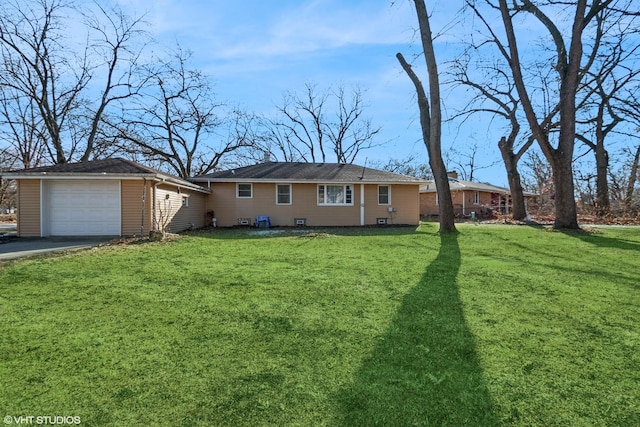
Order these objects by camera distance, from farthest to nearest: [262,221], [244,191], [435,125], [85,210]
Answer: [244,191], [262,221], [435,125], [85,210]

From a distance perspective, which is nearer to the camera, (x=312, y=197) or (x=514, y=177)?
(x=312, y=197)

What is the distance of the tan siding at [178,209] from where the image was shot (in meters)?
13.0

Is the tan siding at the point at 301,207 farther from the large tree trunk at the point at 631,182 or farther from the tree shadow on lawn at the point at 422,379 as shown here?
the large tree trunk at the point at 631,182

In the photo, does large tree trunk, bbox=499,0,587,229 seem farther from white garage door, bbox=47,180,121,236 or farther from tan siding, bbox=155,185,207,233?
white garage door, bbox=47,180,121,236

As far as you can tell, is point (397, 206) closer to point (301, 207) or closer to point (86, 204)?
point (301, 207)

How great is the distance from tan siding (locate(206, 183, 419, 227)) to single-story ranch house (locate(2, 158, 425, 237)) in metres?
0.05

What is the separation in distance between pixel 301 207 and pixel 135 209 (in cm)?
778

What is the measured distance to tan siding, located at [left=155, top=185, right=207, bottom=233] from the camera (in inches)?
512

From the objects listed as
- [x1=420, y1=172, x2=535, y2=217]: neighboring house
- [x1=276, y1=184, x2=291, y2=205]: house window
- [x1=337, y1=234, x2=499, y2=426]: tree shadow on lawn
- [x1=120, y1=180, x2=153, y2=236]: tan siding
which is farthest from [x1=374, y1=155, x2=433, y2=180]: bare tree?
[x1=337, y1=234, x2=499, y2=426]: tree shadow on lawn

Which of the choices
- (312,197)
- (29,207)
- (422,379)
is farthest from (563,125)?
(29,207)

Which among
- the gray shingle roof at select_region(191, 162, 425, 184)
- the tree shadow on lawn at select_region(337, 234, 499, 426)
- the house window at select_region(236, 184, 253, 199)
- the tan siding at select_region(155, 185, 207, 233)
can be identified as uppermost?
the gray shingle roof at select_region(191, 162, 425, 184)

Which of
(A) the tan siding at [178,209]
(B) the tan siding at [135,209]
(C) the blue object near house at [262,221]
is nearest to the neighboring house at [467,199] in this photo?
(C) the blue object near house at [262,221]

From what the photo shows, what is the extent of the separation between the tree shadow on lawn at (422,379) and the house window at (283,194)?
541 inches

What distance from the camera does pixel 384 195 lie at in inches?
723
